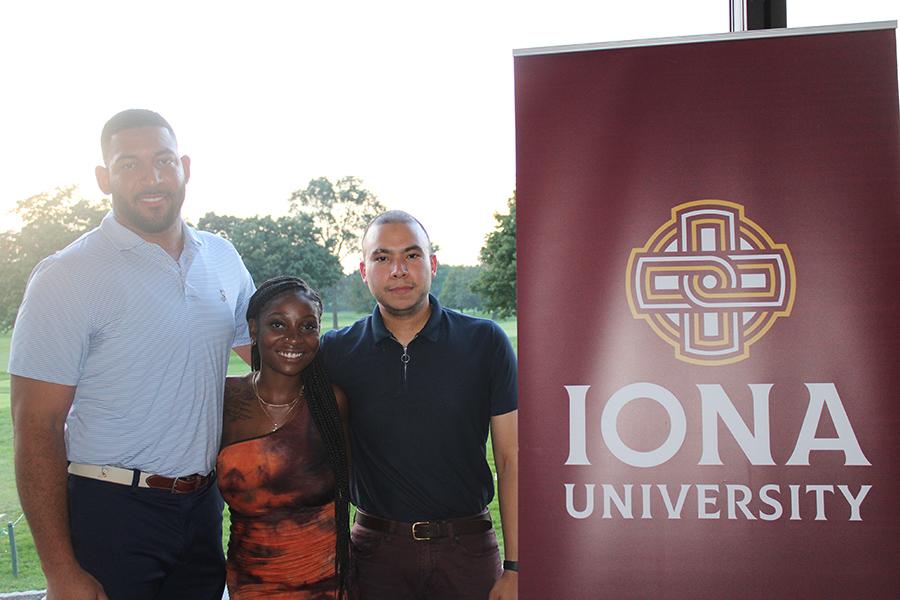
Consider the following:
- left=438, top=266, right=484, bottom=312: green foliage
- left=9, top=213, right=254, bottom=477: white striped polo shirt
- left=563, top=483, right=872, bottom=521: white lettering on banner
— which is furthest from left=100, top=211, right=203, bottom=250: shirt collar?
left=563, top=483, right=872, bottom=521: white lettering on banner

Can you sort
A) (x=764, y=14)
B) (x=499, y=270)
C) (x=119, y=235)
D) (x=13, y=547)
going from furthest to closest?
(x=499, y=270), (x=13, y=547), (x=764, y=14), (x=119, y=235)

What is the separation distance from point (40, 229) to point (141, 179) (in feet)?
3.27

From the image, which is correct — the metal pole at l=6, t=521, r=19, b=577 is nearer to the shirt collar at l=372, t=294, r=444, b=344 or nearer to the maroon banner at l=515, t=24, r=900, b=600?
the shirt collar at l=372, t=294, r=444, b=344

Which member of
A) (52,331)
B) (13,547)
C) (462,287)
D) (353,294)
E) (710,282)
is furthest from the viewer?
(13,547)

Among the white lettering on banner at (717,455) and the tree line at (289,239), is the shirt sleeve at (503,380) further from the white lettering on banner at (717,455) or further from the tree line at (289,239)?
the tree line at (289,239)

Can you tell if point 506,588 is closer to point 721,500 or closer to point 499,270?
point 721,500

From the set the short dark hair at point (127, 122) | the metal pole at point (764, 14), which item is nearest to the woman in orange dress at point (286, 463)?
the short dark hair at point (127, 122)

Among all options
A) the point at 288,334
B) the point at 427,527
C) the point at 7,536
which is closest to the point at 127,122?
the point at 288,334

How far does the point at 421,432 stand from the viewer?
1.74 m

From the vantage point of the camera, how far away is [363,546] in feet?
5.79

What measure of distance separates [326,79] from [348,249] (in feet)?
1.91

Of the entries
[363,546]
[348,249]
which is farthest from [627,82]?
[348,249]

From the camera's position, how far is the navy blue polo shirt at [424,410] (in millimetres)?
1738

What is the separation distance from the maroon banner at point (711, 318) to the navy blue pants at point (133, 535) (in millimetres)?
779
